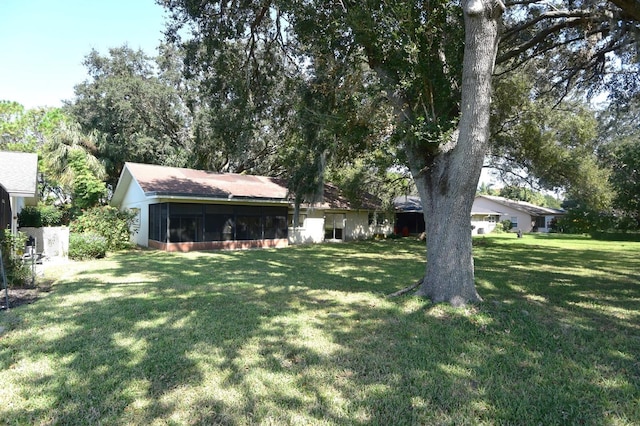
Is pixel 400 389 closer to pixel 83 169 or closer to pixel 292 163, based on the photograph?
pixel 292 163

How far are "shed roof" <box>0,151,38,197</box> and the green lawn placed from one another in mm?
4598

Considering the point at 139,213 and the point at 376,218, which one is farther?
the point at 376,218

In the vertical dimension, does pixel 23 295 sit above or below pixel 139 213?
below

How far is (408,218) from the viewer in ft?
95.5

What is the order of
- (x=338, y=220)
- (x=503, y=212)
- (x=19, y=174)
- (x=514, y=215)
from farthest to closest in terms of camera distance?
(x=503, y=212) < (x=514, y=215) < (x=338, y=220) < (x=19, y=174)

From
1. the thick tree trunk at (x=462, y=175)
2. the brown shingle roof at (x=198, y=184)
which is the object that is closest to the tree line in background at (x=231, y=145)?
the brown shingle roof at (x=198, y=184)

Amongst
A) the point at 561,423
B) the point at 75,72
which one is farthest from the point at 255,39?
the point at 75,72

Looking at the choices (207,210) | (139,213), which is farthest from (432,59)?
(139,213)

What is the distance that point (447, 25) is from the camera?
22.5ft

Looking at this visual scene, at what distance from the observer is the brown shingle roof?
16.2m

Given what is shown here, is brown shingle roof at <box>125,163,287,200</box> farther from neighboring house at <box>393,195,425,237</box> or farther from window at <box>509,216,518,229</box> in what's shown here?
window at <box>509,216,518,229</box>

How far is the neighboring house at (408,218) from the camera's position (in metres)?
27.8

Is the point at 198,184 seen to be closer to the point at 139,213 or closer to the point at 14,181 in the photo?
the point at 139,213

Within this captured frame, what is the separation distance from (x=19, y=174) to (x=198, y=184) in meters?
7.37
